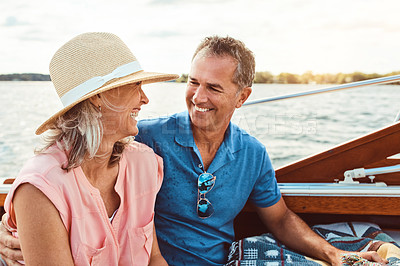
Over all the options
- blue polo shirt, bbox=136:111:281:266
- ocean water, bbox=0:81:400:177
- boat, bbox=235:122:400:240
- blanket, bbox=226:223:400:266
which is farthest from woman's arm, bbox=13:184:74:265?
ocean water, bbox=0:81:400:177

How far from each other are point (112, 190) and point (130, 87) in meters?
0.42

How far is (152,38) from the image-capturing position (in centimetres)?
1027

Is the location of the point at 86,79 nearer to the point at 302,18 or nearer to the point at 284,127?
the point at 284,127

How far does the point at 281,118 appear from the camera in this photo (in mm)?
8164

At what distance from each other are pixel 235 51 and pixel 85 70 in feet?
2.62

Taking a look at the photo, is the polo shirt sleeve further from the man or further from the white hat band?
the white hat band

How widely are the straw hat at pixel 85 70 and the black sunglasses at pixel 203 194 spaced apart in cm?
63

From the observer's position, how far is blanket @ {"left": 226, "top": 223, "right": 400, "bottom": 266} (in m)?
1.60

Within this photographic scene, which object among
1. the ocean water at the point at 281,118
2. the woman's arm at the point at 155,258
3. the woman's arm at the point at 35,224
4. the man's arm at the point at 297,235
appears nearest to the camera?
the woman's arm at the point at 35,224

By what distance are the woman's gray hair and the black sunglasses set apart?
1.95 ft

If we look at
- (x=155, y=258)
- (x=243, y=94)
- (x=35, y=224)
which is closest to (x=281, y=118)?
(x=243, y=94)

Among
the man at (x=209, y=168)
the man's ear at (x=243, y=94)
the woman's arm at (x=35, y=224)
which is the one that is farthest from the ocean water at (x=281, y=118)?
the woman's arm at (x=35, y=224)

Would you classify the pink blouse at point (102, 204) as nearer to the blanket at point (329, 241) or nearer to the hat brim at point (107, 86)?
the hat brim at point (107, 86)

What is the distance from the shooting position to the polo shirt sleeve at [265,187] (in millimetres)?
1829
